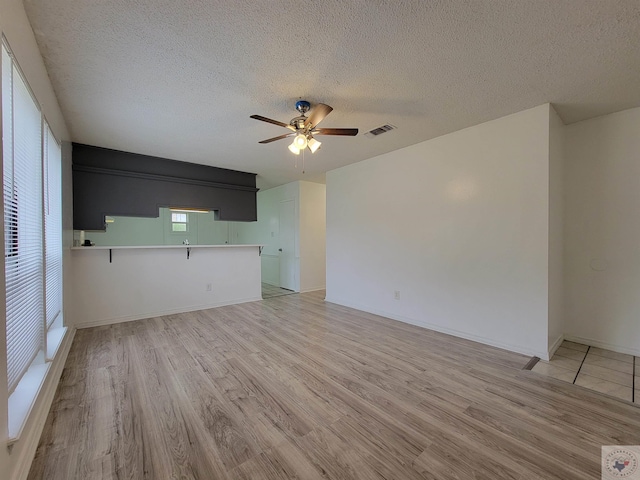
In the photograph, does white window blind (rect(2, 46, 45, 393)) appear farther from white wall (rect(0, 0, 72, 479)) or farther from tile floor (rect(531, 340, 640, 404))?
tile floor (rect(531, 340, 640, 404))

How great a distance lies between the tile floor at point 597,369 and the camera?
2.12 meters

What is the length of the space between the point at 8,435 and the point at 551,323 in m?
4.11

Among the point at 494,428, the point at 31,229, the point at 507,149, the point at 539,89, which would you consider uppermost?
the point at 539,89

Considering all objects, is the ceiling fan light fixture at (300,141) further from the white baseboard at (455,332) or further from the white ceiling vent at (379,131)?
the white baseboard at (455,332)

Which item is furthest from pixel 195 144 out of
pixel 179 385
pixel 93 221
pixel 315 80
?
pixel 179 385

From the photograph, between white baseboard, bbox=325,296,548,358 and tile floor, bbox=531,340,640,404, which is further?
white baseboard, bbox=325,296,548,358

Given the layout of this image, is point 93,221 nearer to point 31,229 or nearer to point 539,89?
point 31,229

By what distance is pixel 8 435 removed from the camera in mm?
1227

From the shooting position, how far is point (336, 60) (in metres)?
1.97

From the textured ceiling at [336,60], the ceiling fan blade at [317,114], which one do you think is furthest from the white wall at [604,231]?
the ceiling fan blade at [317,114]

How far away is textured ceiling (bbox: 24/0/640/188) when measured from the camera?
5.12ft

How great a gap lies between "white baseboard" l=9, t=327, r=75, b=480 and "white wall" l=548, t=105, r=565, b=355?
4.01 m

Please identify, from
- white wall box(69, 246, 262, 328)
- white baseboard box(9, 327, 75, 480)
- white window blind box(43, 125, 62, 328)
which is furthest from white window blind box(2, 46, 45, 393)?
white wall box(69, 246, 262, 328)

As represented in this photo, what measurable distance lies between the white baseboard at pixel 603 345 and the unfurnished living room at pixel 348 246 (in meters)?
0.01
